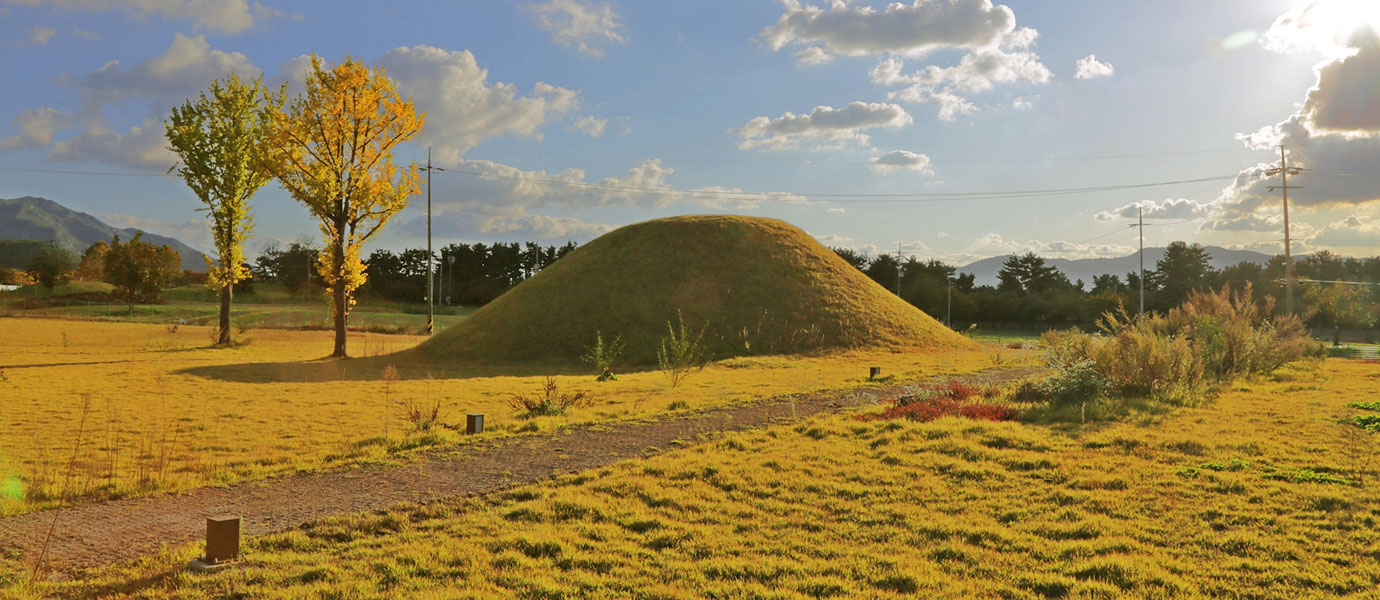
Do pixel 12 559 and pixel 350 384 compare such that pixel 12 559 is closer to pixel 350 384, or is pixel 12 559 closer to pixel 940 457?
pixel 940 457

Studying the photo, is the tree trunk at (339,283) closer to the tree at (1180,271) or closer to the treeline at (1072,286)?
the treeline at (1072,286)

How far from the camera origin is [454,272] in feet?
333

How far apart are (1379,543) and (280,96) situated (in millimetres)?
36853

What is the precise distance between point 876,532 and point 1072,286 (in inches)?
4200

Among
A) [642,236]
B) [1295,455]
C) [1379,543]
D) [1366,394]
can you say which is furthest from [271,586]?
[642,236]

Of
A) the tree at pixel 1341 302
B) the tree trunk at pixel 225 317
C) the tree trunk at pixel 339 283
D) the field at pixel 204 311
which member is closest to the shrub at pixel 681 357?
the tree trunk at pixel 339 283

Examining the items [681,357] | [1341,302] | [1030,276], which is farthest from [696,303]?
[1030,276]

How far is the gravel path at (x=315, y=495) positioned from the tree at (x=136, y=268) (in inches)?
3171

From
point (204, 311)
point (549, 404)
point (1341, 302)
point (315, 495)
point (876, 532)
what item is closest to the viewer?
point (876, 532)

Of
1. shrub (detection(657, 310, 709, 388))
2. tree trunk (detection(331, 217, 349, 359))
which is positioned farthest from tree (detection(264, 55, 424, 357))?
shrub (detection(657, 310, 709, 388))

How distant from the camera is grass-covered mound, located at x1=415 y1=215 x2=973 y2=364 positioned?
3141cm

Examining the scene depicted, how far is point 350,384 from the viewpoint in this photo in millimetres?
19812

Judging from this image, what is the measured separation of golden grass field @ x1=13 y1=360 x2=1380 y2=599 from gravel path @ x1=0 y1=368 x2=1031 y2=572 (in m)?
0.58

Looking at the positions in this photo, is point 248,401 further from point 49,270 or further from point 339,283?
point 49,270
